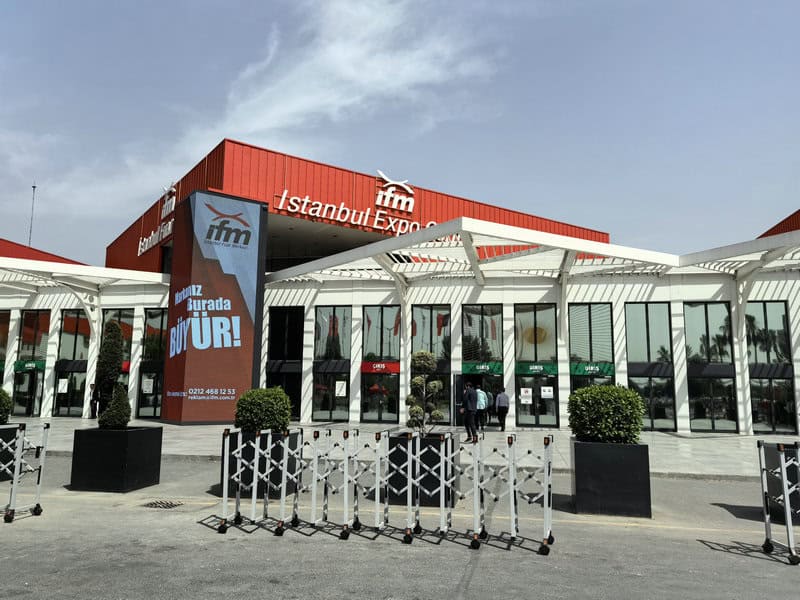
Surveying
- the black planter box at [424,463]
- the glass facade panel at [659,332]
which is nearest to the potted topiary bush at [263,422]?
the black planter box at [424,463]

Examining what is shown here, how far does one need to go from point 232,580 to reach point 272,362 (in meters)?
22.7

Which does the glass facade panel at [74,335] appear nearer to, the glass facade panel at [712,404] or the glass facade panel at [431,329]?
the glass facade panel at [431,329]

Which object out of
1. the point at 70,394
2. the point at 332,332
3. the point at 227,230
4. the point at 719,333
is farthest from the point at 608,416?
the point at 70,394

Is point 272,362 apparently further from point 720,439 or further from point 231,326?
point 720,439

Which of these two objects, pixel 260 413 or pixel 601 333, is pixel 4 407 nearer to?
pixel 260 413

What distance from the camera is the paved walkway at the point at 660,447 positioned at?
12875 millimetres

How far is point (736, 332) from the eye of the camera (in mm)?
23375

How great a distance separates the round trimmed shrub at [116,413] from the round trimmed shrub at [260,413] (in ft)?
7.66

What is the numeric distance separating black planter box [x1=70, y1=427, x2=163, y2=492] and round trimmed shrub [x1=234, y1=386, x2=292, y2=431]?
79.0 inches

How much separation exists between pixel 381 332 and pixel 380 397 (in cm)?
300

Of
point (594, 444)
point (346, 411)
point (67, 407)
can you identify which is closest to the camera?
point (594, 444)

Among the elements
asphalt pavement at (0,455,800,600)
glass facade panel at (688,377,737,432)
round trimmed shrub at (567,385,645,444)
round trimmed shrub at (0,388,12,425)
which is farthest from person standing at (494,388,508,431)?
round trimmed shrub at (0,388,12,425)

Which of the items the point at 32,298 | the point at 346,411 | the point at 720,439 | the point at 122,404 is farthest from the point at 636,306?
the point at 32,298

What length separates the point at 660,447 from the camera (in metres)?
17.5
